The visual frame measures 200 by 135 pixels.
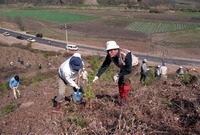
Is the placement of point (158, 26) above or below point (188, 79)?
below

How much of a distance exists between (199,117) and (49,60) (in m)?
31.0

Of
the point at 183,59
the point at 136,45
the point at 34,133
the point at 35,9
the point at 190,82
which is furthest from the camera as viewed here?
the point at 35,9

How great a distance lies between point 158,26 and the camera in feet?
233

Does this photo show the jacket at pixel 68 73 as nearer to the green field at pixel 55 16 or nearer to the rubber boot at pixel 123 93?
the rubber boot at pixel 123 93

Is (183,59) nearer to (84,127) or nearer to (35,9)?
(84,127)

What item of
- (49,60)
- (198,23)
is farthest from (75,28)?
(49,60)

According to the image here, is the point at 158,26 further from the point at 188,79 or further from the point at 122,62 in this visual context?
the point at 122,62

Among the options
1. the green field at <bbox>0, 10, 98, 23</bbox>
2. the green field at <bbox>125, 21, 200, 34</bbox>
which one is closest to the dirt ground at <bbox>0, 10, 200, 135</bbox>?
the green field at <bbox>125, 21, 200, 34</bbox>

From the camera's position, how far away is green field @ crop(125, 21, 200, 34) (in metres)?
65.5

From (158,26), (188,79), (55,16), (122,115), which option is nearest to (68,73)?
(122,115)

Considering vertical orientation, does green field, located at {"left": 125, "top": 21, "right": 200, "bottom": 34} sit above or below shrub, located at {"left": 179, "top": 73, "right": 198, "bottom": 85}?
below

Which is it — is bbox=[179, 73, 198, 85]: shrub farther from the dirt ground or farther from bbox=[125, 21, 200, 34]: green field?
bbox=[125, 21, 200, 34]: green field

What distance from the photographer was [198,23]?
2899 inches

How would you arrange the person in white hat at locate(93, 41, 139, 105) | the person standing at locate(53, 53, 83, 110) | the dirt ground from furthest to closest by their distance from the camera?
the person standing at locate(53, 53, 83, 110) < the person in white hat at locate(93, 41, 139, 105) < the dirt ground
